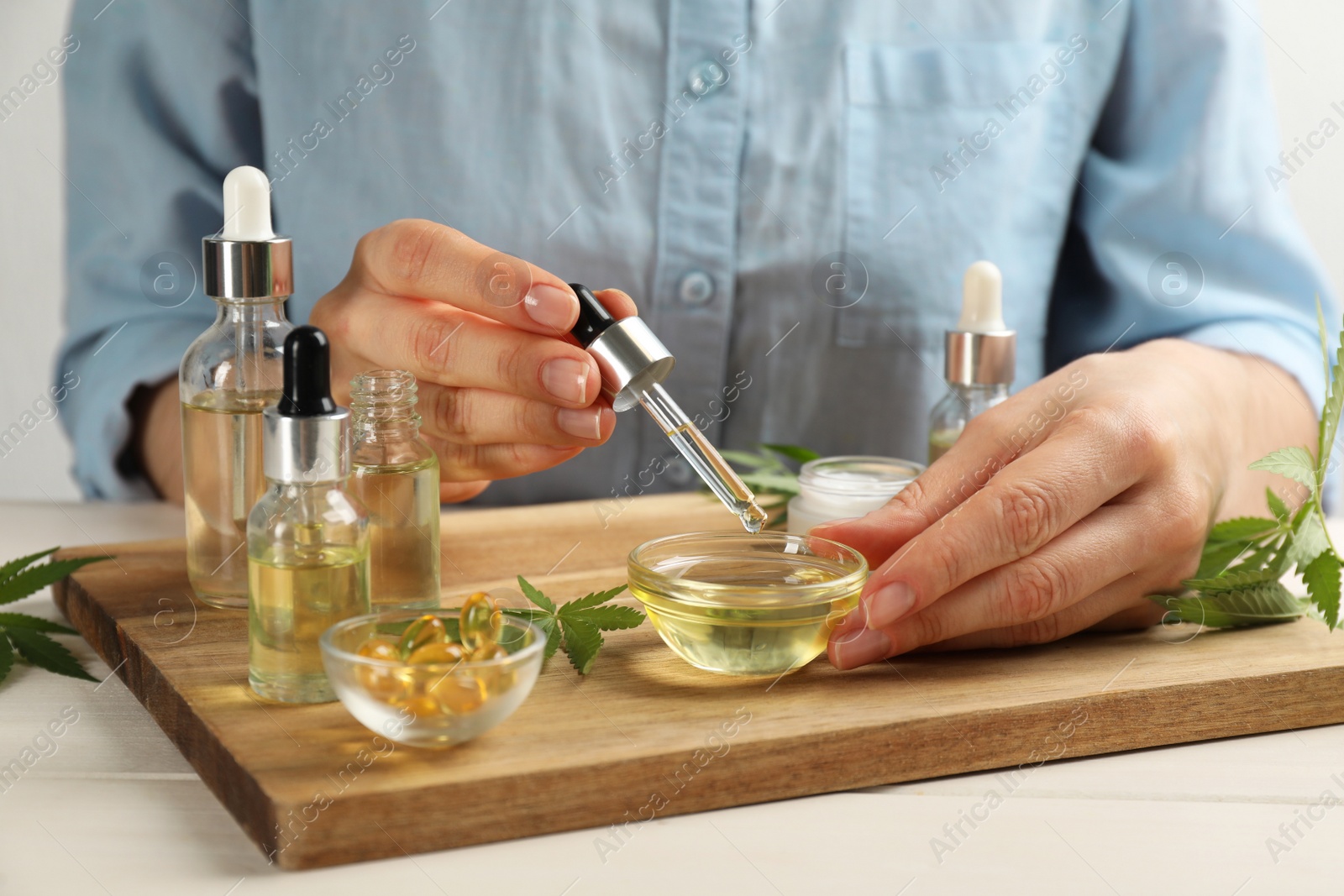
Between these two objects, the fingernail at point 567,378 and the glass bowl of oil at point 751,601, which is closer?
the glass bowl of oil at point 751,601

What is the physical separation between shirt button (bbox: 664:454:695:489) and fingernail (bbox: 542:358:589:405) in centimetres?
51

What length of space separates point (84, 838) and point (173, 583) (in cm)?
36

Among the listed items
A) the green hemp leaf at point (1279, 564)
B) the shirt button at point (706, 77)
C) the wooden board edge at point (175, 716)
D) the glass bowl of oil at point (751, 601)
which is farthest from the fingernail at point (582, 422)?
the shirt button at point (706, 77)

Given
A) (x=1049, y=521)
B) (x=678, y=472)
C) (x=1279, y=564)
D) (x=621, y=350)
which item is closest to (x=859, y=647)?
(x=1049, y=521)

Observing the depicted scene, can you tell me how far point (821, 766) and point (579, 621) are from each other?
0.66 ft

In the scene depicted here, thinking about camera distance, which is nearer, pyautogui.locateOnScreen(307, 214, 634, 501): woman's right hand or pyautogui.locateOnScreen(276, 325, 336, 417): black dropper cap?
pyautogui.locateOnScreen(276, 325, 336, 417): black dropper cap

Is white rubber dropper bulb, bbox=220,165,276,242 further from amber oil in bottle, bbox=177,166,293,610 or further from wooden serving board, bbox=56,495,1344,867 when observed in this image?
wooden serving board, bbox=56,495,1344,867

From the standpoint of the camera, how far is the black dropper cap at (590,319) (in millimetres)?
828

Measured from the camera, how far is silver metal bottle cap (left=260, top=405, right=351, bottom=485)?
653mm

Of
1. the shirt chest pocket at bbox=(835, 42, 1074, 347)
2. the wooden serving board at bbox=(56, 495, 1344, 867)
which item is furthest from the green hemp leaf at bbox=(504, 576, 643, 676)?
the shirt chest pocket at bbox=(835, 42, 1074, 347)

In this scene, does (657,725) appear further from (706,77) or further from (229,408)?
(706,77)

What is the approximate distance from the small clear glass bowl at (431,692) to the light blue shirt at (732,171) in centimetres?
73

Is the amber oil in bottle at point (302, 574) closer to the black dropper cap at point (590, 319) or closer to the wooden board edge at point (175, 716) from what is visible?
the wooden board edge at point (175, 716)

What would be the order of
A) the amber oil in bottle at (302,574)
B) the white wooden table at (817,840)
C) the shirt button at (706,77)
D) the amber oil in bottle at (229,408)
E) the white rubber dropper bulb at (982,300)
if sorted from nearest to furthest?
the white wooden table at (817,840)
the amber oil in bottle at (302,574)
the amber oil in bottle at (229,408)
the white rubber dropper bulb at (982,300)
the shirt button at (706,77)
